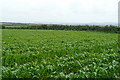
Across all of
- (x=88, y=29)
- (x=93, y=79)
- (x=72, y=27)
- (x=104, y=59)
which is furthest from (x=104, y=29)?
(x=93, y=79)

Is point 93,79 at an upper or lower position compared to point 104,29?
lower

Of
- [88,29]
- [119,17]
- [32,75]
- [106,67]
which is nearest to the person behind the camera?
[32,75]

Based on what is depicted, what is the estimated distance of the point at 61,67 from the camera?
23.2ft

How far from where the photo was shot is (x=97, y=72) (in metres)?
6.39

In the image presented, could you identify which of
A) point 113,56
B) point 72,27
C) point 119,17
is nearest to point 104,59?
point 113,56

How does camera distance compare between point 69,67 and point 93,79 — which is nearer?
point 93,79

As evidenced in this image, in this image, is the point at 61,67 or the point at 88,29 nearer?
the point at 61,67

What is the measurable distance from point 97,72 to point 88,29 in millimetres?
40540

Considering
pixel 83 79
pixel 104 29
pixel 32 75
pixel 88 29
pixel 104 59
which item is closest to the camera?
pixel 83 79

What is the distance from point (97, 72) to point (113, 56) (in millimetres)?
3186

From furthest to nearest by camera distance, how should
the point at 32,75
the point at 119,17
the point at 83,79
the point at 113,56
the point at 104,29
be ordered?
1. the point at 104,29
2. the point at 119,17
3. the point at 113,56
4. the point at 32,75
5. the point at 83,79

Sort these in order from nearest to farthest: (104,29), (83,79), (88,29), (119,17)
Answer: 1. (83,79)
2. (119,17)
3. (104,29)
4. (88,29)

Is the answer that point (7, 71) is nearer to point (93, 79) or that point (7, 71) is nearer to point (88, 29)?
point (93, 79)

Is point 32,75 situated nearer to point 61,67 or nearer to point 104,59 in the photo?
point 61,67
